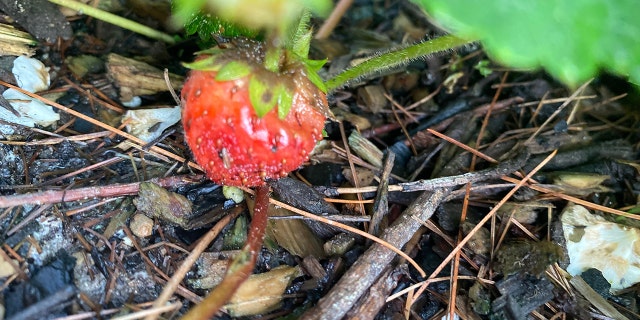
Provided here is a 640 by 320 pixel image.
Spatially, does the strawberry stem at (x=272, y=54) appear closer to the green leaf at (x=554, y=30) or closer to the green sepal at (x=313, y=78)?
the green sepal at (x=313, y=78)

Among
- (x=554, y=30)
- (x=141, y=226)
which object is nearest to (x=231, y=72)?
(x=141, y=226)

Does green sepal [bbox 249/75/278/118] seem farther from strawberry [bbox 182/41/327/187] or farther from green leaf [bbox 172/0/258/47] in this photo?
green leaf [bbox 172/0/258/47]

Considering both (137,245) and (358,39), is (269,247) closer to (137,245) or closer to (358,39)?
(137,245)

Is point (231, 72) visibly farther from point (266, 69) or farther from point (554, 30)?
point (554, 30)

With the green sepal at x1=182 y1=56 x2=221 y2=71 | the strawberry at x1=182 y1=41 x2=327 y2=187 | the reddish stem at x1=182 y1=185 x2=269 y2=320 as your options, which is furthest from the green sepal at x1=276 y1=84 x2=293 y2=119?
the reddish stem at x1=182 y1=185 x2=269 y2=320

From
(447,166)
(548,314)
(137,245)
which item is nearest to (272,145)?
(137,245)

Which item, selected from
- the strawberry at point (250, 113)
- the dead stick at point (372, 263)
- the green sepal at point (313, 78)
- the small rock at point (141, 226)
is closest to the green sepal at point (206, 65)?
the strawberry at point (250, 113)
